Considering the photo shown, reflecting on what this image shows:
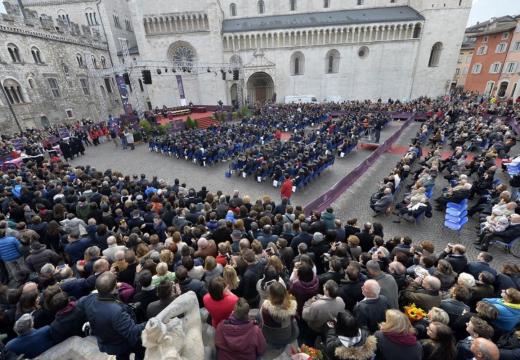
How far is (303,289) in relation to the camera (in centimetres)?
372

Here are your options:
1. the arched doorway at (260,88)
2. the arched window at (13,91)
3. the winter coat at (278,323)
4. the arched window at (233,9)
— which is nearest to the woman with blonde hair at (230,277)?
the winter coat at (278,323)

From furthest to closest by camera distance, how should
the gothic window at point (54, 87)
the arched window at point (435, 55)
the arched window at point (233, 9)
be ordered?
the arched window at point (233, 9), the arched window at point (435, 55), the gothic window at point (54, 87)

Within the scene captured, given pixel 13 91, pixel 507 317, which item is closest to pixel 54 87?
pixel 13 91

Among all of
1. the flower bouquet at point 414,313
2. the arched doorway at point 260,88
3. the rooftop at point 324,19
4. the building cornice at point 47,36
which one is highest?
the rooftop at point 324,19

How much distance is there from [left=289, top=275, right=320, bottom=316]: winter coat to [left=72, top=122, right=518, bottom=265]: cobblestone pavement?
5.80m

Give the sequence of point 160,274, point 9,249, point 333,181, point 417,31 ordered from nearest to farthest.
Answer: point 160,274, point 9,249, point 333,181, point 417,31

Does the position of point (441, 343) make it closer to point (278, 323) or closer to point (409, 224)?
point (278, 323)

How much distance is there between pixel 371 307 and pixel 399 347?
0.62m

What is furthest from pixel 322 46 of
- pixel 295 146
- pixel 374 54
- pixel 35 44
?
pixel 35 44

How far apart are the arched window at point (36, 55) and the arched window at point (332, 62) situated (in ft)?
111

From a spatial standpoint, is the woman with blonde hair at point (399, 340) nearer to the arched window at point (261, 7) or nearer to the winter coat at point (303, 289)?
the winter coat at point (303, 289)

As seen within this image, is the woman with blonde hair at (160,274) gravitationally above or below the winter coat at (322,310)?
above

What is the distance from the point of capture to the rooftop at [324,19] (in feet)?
106

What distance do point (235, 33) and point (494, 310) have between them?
127 ft
